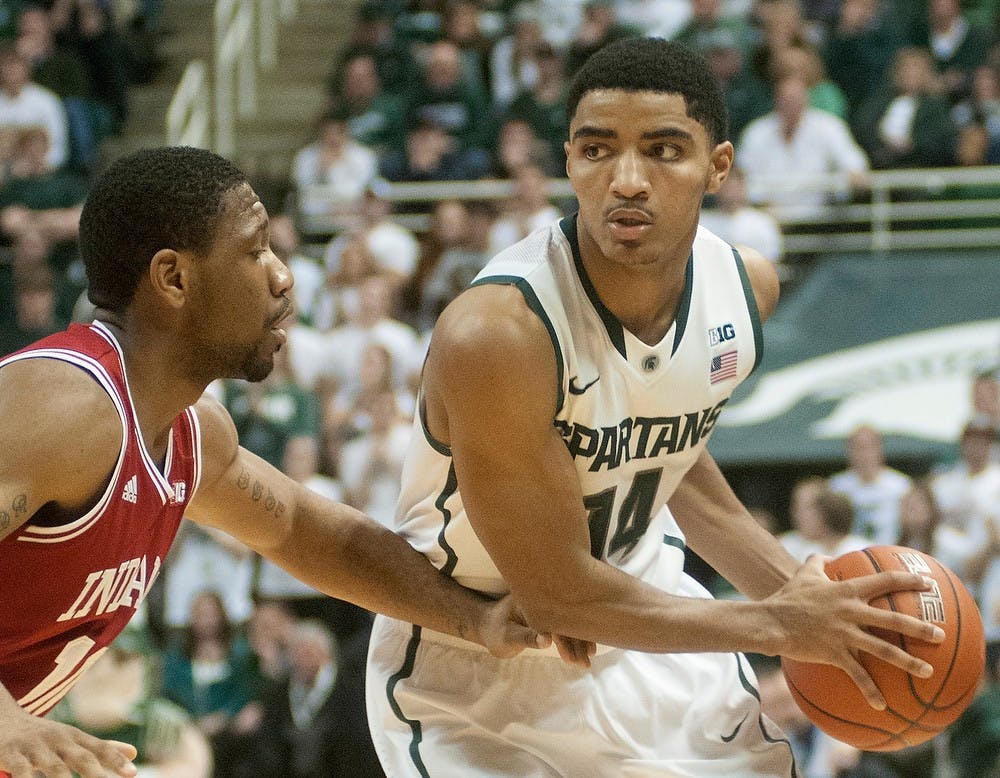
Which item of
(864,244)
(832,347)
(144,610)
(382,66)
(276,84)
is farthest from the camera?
(276,84)

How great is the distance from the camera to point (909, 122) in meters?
9.95

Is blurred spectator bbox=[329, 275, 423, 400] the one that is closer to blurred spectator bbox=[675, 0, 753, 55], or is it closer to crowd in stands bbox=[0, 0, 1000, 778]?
crowd in stands bbox=[0, 0, 1000, 778]

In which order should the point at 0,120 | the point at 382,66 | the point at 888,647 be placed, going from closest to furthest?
the point at 888,647, the point at 0,120, the point at 382,66

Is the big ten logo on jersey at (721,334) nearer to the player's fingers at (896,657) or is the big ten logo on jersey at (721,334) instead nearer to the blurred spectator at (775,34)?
the player's fingers at (896,657)

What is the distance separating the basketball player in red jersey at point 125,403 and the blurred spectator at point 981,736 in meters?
3.96

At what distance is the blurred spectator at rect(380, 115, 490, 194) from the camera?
→ 1045 centimetres

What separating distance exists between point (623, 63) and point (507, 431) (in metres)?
0.82

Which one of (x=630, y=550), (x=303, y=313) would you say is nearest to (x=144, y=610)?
(x=303, y=313)

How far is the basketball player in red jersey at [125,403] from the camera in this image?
2912mm

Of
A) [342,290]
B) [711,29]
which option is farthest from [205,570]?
[711,29]

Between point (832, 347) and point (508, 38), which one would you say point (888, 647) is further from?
point (508, 38)

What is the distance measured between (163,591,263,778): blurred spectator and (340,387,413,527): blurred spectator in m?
0.90

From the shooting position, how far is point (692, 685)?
3.76 meters

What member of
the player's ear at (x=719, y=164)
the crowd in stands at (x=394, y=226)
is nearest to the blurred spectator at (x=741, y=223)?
the crowd in stands at (x=394, y=226)
